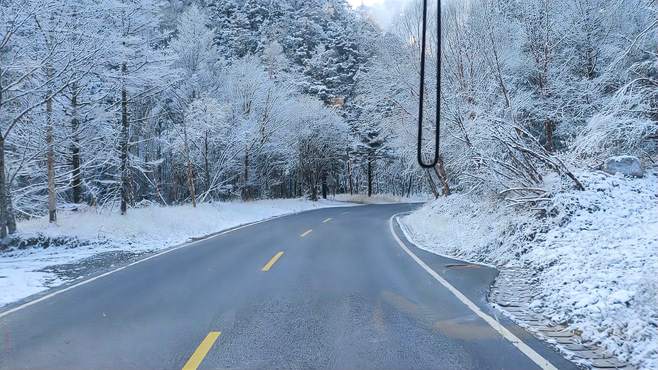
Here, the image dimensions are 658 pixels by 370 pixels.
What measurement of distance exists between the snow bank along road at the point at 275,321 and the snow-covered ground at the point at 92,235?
1.75 metres

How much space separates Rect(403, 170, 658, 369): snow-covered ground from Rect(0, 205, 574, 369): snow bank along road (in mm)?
819

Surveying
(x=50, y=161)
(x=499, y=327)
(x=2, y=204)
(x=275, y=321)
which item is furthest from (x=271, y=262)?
(x=50, y=161)

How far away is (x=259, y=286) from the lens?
8.41 m

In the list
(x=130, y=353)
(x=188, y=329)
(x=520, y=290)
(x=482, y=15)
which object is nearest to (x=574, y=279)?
(x=520, y=290)

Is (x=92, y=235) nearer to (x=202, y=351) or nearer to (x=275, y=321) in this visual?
(x=275, y=321)

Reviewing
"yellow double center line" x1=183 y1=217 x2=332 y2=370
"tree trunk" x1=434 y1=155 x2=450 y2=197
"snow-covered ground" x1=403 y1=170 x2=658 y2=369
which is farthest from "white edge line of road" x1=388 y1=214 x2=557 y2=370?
"tree trunk" x1=434 y1=155 x2=450 y2=197

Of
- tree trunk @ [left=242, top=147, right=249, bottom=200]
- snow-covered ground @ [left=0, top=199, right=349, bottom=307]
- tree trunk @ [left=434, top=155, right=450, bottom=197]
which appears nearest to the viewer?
snow-covered ground @ [left=0, top=199, right=349, bottom=307]

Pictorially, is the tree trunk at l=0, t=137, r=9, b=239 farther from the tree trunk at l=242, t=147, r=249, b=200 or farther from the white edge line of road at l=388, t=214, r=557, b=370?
the tree trunk at l=242, t=147, r=249, b=200

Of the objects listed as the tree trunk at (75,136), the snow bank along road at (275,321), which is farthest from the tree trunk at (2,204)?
the snow bank along road at (275,321)

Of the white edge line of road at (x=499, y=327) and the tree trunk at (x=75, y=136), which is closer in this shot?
the white edge line of road at (x=499, y=327)

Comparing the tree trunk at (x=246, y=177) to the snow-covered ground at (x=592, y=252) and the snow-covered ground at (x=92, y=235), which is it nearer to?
Result: the snow-covered ground at (x=92, y=235)

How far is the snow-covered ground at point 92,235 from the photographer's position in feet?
32.0

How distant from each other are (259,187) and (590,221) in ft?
129

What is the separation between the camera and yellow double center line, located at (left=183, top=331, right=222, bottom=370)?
465 centimetres
